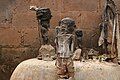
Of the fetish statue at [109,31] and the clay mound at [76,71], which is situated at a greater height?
the fetish statue at [109,31]

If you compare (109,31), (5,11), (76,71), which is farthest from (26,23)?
(76,71)

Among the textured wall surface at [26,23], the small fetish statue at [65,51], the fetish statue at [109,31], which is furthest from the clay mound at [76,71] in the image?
the textured wall surface at [26,23]

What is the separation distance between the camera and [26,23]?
672 cm

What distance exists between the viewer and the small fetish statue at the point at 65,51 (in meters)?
4.75

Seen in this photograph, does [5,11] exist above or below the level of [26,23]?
above

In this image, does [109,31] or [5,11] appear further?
[5,11]

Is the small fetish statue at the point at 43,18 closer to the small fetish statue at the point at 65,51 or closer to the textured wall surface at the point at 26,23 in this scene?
the small fetish statue at the point at 65,51

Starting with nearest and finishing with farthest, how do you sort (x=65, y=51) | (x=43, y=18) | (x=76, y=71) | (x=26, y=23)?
(x=65, y=51) → (x=76, y=71) → (x=43, y=18) → (x=26, y=23)

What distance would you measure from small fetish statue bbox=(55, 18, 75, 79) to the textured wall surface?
167 centimetres

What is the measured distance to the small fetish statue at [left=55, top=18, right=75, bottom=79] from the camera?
4750mm

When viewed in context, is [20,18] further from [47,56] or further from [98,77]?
[98,77]

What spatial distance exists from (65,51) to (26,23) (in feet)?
6.78

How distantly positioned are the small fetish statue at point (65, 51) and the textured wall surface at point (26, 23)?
167 centimetres

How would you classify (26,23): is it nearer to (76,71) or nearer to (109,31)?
(109,31)
